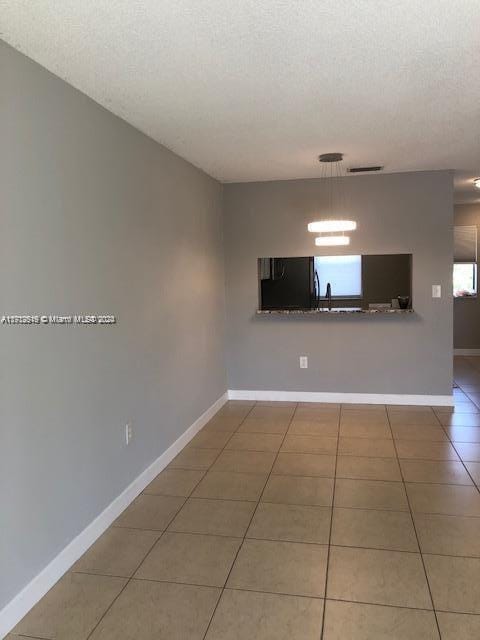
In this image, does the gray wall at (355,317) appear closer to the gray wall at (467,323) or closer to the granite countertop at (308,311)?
the granite countertop at (308,311)

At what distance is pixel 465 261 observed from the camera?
7.63 meters

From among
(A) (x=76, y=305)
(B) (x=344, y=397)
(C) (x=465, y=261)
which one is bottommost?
(B) (x=344, y=397)

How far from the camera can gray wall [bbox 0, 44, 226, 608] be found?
81.5 inches

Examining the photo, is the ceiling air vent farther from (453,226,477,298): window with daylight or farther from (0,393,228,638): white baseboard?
(453,226,477,298): window with daylight

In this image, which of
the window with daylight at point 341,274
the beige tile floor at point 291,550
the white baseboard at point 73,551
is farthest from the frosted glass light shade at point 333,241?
the white baseboard at point 73,551

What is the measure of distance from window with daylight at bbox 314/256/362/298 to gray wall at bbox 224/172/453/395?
0.42m

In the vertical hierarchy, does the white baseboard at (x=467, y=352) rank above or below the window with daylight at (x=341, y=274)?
below

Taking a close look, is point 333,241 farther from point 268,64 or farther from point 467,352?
point 467,352

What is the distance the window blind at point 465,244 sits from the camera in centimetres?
758

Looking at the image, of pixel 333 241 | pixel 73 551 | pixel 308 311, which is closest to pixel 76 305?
pixel 73 551

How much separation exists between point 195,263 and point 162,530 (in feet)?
7.47

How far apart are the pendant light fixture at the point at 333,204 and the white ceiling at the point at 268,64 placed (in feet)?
1.81

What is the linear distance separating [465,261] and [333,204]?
3488 mm

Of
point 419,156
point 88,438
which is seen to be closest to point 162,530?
point 88,438
